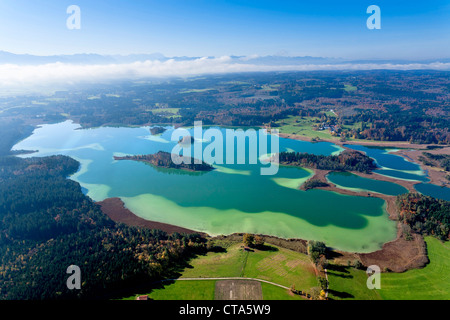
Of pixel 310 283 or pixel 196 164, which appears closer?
pixel 310 283

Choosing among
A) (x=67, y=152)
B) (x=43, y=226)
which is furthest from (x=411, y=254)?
(x=67, y=152)

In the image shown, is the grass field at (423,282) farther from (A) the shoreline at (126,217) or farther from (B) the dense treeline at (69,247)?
(A) the shoreline at (126,217)

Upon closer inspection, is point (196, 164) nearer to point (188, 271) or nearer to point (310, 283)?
point (188, 271)

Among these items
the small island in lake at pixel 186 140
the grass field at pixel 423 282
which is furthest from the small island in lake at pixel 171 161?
the grass field at pixel 423 282

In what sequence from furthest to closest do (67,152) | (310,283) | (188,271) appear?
(67,152) < (188,271) < (310,283)

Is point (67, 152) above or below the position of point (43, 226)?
above

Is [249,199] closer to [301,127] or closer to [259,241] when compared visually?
[259,241]
